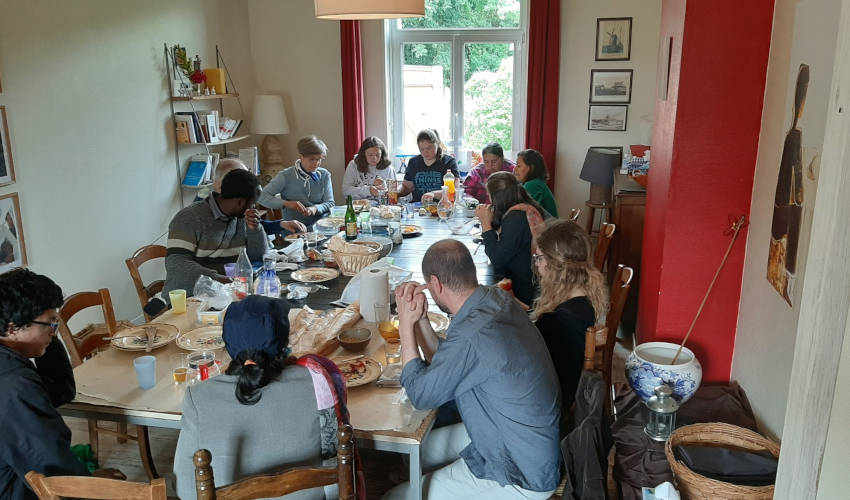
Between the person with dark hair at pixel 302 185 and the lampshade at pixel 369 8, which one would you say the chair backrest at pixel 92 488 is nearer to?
the lampshade at pixel 369 8

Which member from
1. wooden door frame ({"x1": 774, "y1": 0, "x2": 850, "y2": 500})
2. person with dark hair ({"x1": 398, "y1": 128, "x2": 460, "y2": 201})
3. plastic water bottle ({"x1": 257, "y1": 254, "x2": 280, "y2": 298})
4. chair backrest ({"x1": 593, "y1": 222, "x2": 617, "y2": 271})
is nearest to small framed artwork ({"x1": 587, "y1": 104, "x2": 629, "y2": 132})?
person with dark hair ({"x1": 398, "y1": 128, "x2": 460, "y2": 201})

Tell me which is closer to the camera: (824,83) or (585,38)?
Result: (824,83)

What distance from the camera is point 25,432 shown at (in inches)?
67.6

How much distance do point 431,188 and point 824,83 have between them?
12.4ft

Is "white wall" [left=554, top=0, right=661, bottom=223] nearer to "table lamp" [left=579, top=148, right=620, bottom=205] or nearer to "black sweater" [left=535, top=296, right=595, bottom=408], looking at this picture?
"table lamp" [left=579, top=148, right=620, bottom=205]

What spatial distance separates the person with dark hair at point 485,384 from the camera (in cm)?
190

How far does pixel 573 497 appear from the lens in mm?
1818

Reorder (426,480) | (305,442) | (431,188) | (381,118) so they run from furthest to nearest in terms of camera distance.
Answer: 1. (381,118)
2. (431,188)
3. (426,480)
4. (305,442)

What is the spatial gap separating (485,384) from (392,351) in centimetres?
55

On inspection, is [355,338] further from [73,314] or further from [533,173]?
[533,173]

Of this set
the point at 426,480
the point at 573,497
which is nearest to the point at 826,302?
→ the point at 573,497

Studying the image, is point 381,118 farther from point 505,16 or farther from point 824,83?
point 824,83

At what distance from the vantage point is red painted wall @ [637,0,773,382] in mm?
2660

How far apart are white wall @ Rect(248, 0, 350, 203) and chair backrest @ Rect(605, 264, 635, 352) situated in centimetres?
413
